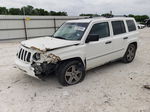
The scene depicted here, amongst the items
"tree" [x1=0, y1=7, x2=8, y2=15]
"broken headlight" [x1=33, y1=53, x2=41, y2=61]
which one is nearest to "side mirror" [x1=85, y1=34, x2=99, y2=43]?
"broken headlight" [x1=33, y1=53, x2=41, y2=61]

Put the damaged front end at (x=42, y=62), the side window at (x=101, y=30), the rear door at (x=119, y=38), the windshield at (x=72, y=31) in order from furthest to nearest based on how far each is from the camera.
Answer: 1. the rear door at (x=119, y=38)
2. the side window at (x=101, y=30)
3. the windshield at (x=72, y=31)
4. the damaged front end at (x=42, y=62)

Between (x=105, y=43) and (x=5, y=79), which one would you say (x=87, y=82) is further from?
A: (x=5, y=79)

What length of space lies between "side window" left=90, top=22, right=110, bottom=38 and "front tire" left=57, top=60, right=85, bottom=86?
1090 mm

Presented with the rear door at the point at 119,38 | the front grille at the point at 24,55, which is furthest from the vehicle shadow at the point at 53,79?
the front grille at the point at 24,55

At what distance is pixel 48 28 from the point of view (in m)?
15.6

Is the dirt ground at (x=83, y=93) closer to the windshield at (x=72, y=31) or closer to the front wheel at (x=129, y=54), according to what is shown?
the front wheel at (x=129, y=54)

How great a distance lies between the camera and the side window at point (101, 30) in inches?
167

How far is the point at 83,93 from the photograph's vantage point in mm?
3484

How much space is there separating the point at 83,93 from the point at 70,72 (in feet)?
2.21

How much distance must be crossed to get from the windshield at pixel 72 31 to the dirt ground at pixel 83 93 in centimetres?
130

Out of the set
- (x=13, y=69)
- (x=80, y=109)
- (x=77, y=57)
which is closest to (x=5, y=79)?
(x=13, y=69)

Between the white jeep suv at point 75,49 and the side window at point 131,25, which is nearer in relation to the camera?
the white jeep suv at point 75,49

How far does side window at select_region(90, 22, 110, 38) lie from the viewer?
167 inches

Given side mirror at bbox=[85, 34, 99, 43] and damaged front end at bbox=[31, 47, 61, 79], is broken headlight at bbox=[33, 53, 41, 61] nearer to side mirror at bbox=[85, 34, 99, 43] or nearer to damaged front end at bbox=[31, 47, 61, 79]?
damaged front end at bbox=[31, 47, 61, 79]
